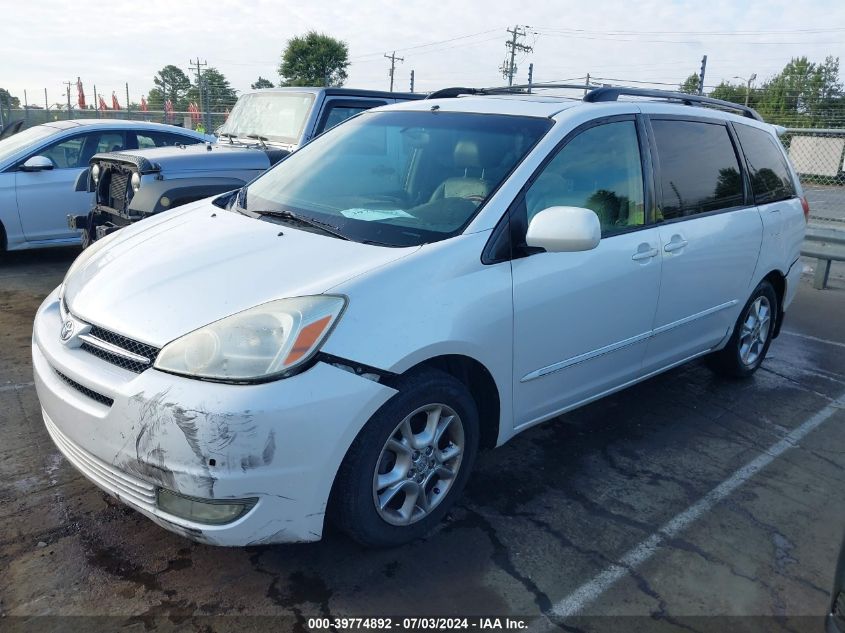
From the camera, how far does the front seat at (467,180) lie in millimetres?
3141

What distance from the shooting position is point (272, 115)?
7.32 m

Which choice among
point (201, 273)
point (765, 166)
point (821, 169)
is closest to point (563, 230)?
point (201, 273)

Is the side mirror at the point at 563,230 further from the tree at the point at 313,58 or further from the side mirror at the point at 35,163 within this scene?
the tree at the point at 313,58

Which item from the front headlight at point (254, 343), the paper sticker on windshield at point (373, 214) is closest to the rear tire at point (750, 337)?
the paper sticker on windshield at point (373, 214)

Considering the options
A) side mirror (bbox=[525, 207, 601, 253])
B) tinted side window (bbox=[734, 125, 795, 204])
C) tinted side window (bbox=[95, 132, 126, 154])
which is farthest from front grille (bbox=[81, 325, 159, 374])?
tinted side window (bbox=[95, 132, 126, 154])

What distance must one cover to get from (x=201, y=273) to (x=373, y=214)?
820 millimetres

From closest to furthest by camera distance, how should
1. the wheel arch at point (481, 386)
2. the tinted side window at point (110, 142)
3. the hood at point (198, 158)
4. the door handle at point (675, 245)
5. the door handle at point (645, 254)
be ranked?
the wheel arch at point (481, 386)
the door handle at point (645, 254)
the door handle at point (675, 245)
the hood at point (198, 158)
the tinted side window at point (110, 142)

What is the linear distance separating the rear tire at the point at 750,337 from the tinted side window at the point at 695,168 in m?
0.81

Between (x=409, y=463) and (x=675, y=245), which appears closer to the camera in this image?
(x=409, y=463)

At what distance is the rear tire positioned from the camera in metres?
4.76

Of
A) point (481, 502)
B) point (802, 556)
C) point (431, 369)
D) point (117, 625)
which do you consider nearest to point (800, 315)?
point (802, 556)

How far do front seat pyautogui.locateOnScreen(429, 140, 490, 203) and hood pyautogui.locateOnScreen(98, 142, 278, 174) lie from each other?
332cm

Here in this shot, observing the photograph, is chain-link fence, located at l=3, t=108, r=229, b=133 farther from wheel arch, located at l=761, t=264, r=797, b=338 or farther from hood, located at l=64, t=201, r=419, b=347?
hood, located at l=64, t=201, r=419, b=347

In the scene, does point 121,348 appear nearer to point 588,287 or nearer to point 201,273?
point 201,273
